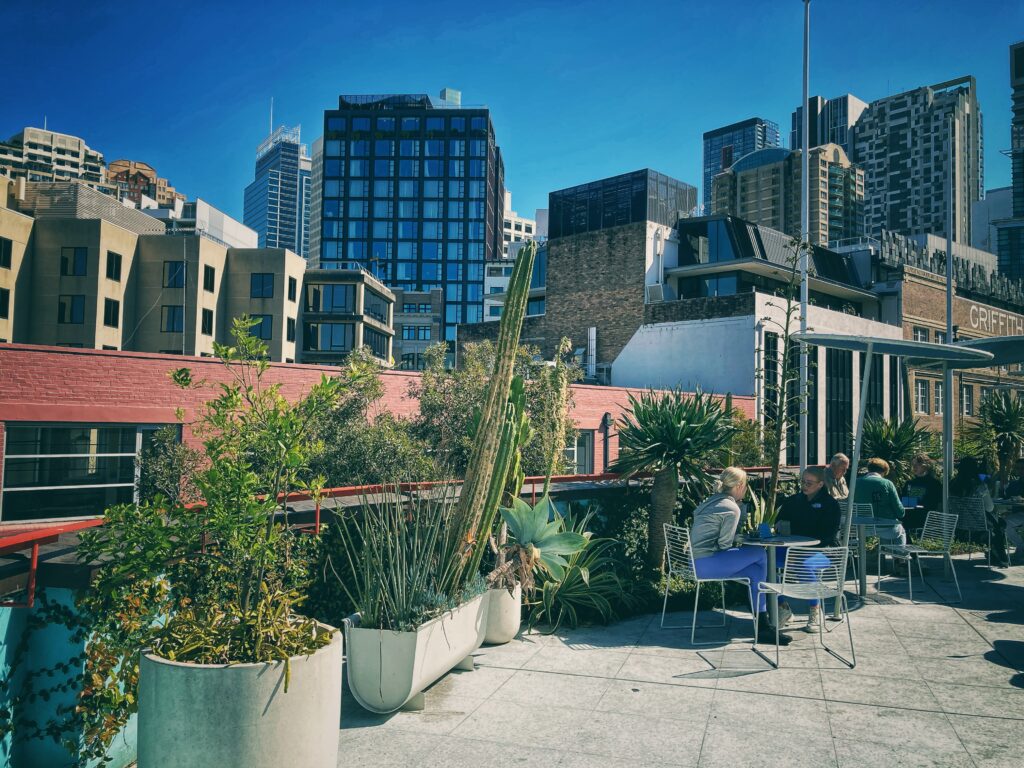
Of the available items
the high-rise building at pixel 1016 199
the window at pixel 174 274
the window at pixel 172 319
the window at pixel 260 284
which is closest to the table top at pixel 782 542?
the window at pixel 172 319

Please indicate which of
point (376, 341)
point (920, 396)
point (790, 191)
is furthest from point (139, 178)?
point (920, 396)

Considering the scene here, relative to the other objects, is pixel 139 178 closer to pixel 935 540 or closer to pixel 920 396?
pixel 920 396

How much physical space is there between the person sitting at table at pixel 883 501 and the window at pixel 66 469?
16.4 meters

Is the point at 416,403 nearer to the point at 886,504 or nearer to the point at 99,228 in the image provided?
the point at 886,504

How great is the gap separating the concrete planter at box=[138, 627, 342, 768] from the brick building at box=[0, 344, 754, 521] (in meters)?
14.1

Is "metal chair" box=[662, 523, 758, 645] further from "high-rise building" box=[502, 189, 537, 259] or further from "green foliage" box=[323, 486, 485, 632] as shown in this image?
"high-rise building" box=[502, 189, 537, 259]

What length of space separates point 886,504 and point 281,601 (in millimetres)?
8201

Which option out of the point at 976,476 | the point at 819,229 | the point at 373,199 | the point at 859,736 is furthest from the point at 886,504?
the point at 819,229

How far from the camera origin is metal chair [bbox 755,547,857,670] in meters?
6.57

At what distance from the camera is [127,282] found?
61.3 meters

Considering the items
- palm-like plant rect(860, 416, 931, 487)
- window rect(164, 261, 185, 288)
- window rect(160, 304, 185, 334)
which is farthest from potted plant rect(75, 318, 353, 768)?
window rect(164, 261, 185, 288)

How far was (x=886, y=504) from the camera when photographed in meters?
9.79

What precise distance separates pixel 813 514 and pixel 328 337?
6787cm

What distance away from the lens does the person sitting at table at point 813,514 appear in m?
7.77
